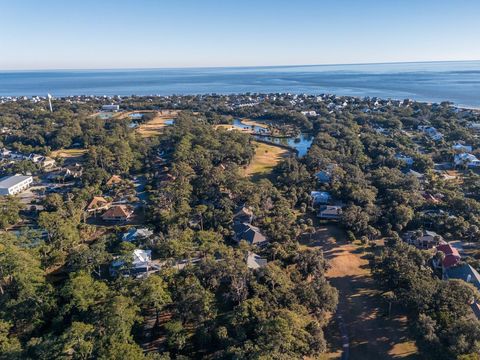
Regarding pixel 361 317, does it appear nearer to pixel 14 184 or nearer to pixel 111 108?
pixel 14 184

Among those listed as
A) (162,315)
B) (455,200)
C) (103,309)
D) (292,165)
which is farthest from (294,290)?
(292,165)

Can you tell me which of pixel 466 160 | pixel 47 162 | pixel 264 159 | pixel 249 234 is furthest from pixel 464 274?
pixel 47 162

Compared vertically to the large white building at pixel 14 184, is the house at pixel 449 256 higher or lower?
lower

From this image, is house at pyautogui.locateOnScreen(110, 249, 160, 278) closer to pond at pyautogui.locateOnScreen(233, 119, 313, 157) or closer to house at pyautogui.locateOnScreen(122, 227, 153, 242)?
house at pyautogui.locateOnScreen(122, 227, 153, 242)

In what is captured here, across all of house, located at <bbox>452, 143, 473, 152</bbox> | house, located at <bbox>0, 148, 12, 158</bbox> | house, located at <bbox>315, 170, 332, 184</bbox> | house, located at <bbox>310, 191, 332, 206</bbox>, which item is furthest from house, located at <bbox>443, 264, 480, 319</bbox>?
house, located at <bbox>0, 148, 12, 158</bbox>

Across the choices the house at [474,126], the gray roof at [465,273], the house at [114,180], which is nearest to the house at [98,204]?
the house at [114,180]

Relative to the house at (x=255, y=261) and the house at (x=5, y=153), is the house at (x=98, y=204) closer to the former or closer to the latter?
the house at (x=255, y=261)

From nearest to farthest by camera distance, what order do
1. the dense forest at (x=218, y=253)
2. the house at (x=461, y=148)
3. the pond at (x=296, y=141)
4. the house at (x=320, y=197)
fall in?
the dense forest at (x=218, y=253) < the house at (x=320, y=197) < the house at (x=461, y=148) < the pond at (x=296, y=141)
